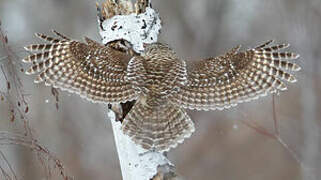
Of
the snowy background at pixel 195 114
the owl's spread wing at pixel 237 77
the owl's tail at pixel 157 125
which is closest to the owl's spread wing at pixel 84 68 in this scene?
the owl's tail at pixel 157 125

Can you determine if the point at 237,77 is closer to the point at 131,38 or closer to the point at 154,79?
the point at 154,79

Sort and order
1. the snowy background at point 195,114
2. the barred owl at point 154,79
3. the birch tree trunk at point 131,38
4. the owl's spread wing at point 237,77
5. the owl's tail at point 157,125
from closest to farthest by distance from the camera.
→ 1. the birch tree trunk at point 131,38
2. the owl's tail at point 157,125
3. the barred owl at point 154,79
4. the owl's spread wing at point 237,77
5. the snowy background at point 195,114

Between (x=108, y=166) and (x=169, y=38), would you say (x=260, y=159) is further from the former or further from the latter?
(x=169, y=38)

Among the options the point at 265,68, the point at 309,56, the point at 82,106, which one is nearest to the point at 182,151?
the point at 82,106

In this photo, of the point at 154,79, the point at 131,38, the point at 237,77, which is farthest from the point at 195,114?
the point at 154,79

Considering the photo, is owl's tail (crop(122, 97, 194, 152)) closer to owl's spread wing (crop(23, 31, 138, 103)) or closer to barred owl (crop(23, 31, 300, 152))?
barred owl (crop(23, 31, 300, 152))

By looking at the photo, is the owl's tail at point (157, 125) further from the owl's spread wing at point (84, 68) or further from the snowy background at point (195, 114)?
the snowy background at point (195, 114)
